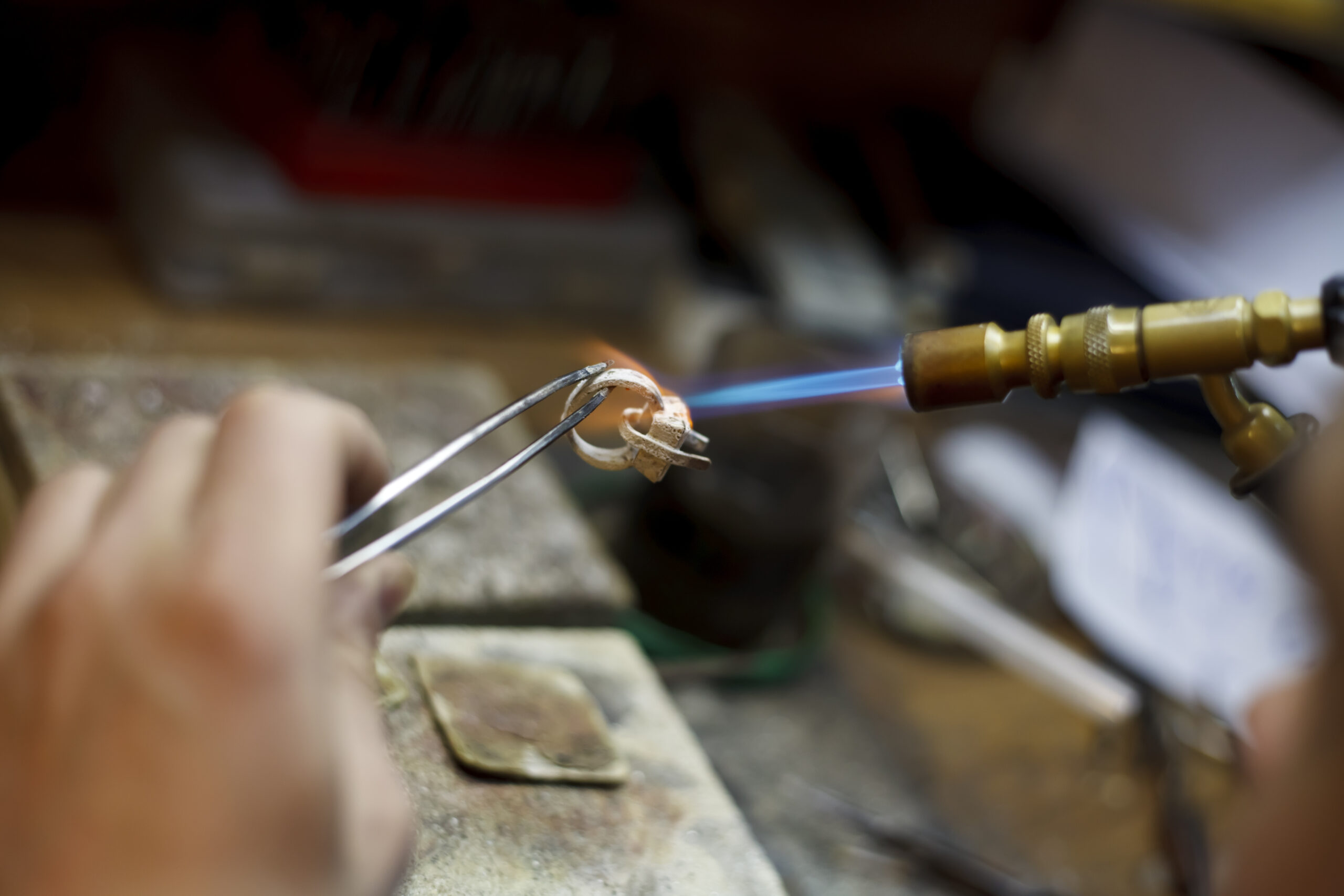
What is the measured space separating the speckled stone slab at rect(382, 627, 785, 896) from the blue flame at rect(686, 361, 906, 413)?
0.64ft

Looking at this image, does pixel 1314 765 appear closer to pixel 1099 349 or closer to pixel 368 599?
pixel 1099 349

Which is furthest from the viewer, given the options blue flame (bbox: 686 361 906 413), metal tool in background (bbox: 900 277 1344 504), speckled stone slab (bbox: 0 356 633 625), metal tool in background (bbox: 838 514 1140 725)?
metal tool in background (bbox: 838 514 1140 725)

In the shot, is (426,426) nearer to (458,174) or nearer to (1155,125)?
(458,174)

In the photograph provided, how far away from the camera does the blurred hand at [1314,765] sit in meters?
0.32


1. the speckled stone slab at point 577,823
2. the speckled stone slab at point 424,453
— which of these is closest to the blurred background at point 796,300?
the speckled stone slab at point 424,453

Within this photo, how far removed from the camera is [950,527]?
1.30m

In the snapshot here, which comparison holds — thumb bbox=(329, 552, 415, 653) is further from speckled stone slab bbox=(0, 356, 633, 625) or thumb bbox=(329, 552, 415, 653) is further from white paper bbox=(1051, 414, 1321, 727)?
white paper bbox=(1051, 414, 1321, 727)

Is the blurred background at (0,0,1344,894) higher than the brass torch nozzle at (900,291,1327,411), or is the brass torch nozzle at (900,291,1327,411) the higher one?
the brass torch nozzle at (900,291,1327,411)

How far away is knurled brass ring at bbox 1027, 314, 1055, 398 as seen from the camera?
50 centimetres

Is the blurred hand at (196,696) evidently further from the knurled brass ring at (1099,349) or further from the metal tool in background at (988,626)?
the metal tool in background at (988,626)

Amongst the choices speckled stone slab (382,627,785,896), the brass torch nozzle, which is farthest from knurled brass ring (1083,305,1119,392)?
speckled stone slab (382,627,785,896)

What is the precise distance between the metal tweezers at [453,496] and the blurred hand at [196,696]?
0.05 metres

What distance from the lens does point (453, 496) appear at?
542 mm

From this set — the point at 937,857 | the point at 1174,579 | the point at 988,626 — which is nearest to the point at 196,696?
→ the point at 937,857
